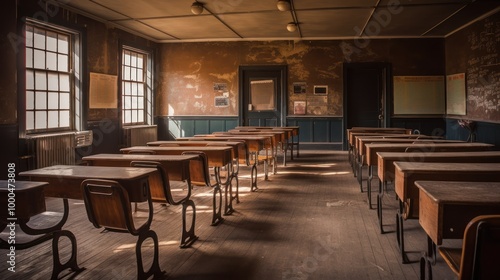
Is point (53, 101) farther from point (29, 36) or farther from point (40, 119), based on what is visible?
point (29, 36)

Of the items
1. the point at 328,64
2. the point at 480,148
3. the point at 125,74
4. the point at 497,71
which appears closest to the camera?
the point at 480,148

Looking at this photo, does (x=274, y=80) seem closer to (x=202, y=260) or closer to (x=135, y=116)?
(x=135, y=116)

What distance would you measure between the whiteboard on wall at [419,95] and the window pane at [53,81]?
8010mm

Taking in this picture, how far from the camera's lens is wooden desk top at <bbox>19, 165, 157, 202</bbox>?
2.55 metres

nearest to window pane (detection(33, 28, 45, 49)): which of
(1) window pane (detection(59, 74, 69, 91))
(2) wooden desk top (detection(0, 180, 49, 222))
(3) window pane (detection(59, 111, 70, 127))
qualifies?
(1) window pane (detection(59, 74, 69, 91))

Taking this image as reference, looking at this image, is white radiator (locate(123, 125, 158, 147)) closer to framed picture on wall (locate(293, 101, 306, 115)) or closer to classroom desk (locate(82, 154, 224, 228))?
framed picture on wall (locate(293, 101, 306, 115))

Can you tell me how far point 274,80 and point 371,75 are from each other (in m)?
2.59

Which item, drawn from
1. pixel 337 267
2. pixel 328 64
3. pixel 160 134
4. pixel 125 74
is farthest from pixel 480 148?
pixel 160 134

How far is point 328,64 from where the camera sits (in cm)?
1095

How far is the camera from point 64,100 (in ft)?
24.6

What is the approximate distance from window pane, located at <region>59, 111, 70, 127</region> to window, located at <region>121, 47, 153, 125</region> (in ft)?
6.87

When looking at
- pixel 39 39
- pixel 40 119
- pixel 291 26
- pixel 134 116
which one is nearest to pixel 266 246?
pixel 40 119

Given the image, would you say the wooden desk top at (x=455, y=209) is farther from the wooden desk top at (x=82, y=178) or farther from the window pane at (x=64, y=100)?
the window pane at (x=64, y=100)

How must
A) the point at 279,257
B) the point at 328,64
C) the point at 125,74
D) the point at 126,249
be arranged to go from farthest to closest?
1. the point at 328,64
2. the point at 125,74
3. the point at 126,249
4. the point at 279,257
